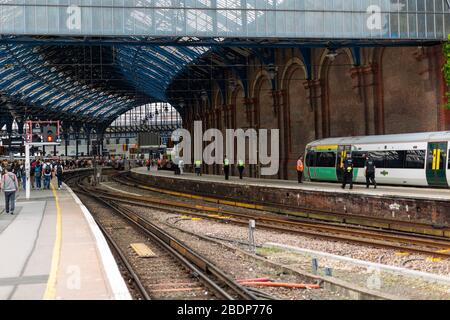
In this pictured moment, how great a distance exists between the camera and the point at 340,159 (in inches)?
1078

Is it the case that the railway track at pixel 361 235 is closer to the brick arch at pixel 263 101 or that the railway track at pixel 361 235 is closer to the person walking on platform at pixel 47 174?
the person walking on platform at pixel 47 174

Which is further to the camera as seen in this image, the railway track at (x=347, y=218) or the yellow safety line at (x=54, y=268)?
the railway track at (x=347, y=218)

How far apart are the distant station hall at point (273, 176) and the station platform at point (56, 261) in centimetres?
5

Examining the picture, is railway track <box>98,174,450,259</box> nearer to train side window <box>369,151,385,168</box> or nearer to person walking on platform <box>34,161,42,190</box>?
train side window <box>369,151,385,168</box>

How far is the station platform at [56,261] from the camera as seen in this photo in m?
7.68

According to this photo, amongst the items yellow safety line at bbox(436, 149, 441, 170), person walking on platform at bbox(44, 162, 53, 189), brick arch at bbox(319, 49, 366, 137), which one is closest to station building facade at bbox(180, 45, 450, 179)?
brick arch at bbox(319, 49, 366, 137)

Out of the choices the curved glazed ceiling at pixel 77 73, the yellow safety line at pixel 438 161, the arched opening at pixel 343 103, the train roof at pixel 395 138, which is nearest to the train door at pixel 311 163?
the train roof at pixel 395 138

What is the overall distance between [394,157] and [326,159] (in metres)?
5.73

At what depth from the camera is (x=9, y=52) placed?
1747 inches

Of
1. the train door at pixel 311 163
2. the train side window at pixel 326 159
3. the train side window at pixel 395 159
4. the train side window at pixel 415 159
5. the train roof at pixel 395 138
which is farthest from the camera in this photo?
the train door at pixel 311 163

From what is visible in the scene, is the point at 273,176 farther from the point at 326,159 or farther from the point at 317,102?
the point at 326,159

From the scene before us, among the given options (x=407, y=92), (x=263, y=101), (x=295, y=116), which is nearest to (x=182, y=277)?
(x=407, y=92)
